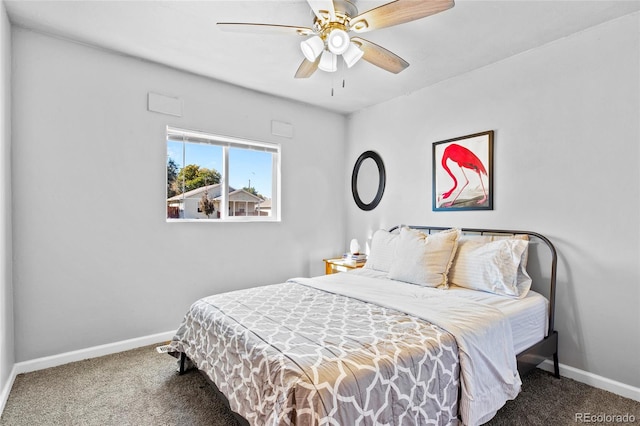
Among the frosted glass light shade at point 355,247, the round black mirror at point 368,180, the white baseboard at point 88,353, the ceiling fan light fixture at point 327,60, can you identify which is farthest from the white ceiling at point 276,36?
the white baseboard at point 88,353

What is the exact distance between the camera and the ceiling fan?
5.59 ft

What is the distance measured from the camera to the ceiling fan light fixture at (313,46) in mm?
1972

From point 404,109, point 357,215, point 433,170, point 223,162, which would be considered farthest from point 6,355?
point 404,109

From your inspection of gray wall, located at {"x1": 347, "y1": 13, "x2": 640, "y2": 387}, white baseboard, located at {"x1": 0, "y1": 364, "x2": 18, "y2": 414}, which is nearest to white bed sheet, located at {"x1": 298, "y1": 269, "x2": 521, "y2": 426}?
gray wall, located at {"x1": 347, "y1": 13, "x2": 640, "y2": 387}

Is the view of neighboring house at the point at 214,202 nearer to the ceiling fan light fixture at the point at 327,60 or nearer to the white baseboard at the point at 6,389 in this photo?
the white baseboard at the point at 6,389

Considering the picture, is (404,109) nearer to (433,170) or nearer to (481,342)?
(433,170)

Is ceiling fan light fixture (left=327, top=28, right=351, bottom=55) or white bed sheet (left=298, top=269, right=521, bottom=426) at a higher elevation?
ceiling fan light fixture (left=327, top=28, right=351, bottom=55)

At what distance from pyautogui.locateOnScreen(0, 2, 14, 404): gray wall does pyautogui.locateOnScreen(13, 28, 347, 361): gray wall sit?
0.41 feet

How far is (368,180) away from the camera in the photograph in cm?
414

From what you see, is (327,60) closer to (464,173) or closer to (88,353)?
(464,173)

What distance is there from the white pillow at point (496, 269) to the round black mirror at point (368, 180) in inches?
60.6

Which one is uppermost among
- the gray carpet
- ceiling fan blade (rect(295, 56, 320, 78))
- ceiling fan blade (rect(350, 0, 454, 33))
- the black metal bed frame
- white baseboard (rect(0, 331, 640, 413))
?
ceiling fan blade (rect(350, 0, 454, 33))

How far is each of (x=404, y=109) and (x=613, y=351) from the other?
2742 millimetres

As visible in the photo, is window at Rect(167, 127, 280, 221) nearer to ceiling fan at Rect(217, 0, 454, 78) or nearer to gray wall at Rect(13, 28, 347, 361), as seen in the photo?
gray wall at Rect(13, 28, 347, 361)
